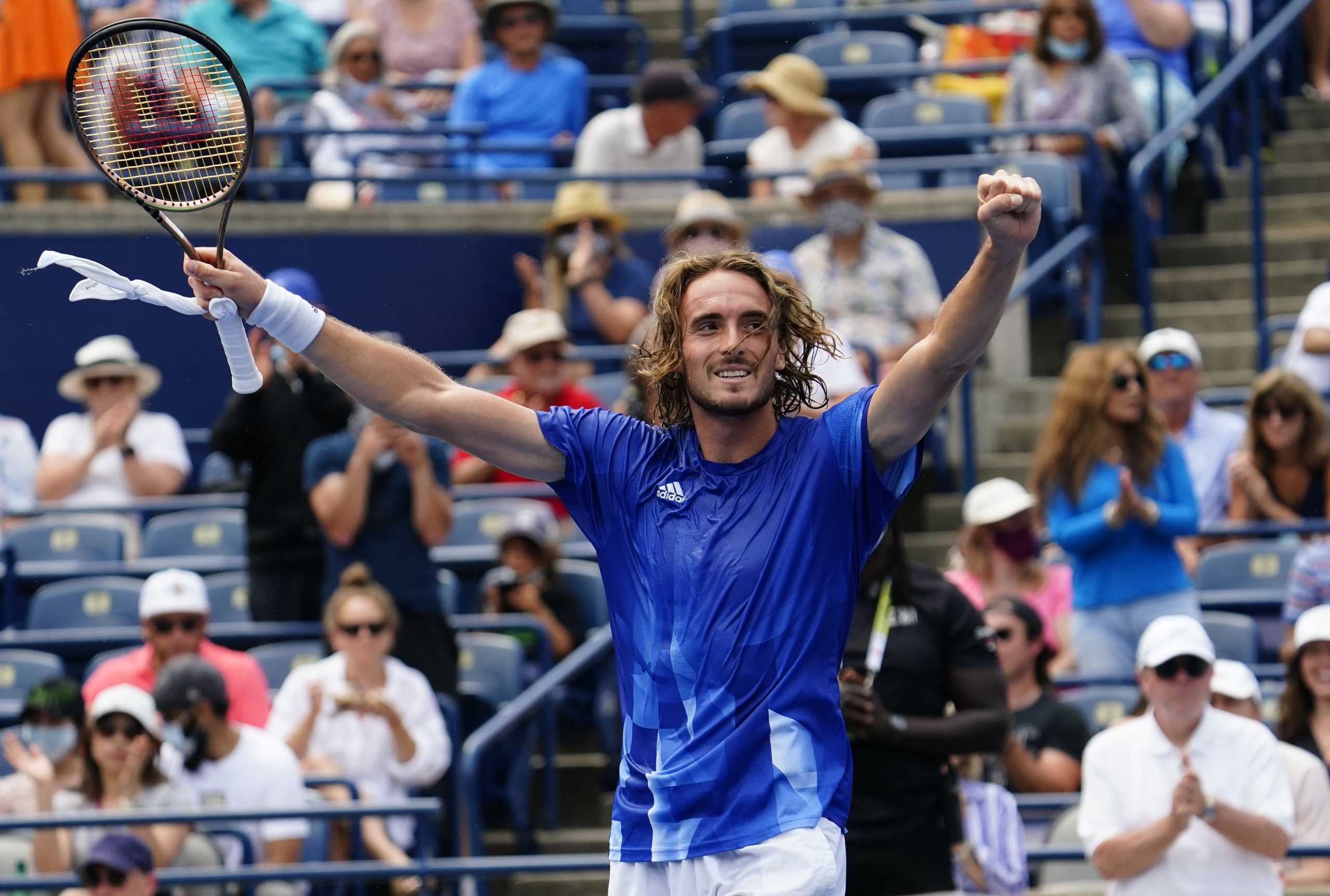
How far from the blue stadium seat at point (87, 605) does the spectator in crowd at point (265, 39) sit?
4.12m

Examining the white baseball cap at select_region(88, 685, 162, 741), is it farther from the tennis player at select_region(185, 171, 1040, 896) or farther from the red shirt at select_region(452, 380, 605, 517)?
the tennis player at select_region(185, 171, 1040, 896)

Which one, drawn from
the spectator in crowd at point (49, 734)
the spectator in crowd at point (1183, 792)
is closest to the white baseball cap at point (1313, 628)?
the spectator in crowd at point (1183, 792)

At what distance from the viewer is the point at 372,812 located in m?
7.23

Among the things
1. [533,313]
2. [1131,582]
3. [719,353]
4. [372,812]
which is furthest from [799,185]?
[719,353]

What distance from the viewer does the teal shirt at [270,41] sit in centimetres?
1291

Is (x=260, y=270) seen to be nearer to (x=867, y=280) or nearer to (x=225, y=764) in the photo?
(x=867, y=280)

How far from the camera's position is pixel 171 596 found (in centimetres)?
822

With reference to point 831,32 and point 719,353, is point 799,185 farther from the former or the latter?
point 719,353

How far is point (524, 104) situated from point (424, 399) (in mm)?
8138

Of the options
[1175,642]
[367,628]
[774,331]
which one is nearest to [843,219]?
[367,628]

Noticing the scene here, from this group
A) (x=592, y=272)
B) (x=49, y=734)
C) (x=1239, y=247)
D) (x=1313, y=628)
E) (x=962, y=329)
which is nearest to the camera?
(x=962, y=329)

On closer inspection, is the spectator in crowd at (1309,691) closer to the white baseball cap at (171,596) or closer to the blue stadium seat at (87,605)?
the white baseball cap at (171,596)

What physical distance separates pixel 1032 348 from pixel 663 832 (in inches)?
292

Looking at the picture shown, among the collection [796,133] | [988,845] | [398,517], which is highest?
[796,133]
